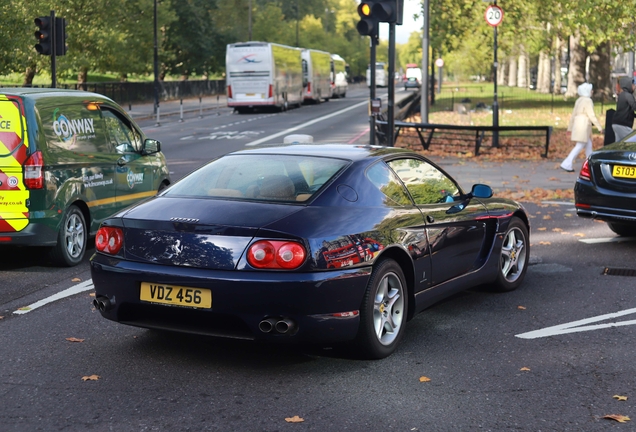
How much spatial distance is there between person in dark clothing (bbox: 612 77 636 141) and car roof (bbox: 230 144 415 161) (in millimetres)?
11728

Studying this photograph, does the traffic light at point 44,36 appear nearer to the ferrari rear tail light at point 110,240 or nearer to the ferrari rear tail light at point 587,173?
the ferrari rear tail light at point 587,173

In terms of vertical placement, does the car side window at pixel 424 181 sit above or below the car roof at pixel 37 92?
below

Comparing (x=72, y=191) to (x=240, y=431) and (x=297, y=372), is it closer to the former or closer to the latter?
(x=297, y=372)

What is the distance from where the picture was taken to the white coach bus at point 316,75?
196 feet

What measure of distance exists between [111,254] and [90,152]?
4.10 meters

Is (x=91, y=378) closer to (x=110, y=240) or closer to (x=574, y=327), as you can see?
(x=110, y=240)

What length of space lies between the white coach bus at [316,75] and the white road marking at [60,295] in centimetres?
5133

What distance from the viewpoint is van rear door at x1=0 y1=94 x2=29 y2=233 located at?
8914mm

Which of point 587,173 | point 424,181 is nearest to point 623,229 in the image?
point 587,173

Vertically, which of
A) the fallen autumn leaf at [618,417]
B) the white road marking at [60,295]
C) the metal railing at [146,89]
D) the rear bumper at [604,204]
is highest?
the metal railing at [146,89]

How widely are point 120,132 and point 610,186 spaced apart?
5.22 meters

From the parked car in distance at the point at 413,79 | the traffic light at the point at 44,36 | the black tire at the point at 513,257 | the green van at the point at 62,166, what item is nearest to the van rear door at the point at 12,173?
the green van at the point at 62,166

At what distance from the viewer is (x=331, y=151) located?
22.4ft

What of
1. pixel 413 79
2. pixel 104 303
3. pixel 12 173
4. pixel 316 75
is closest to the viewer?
pixel 104 303
